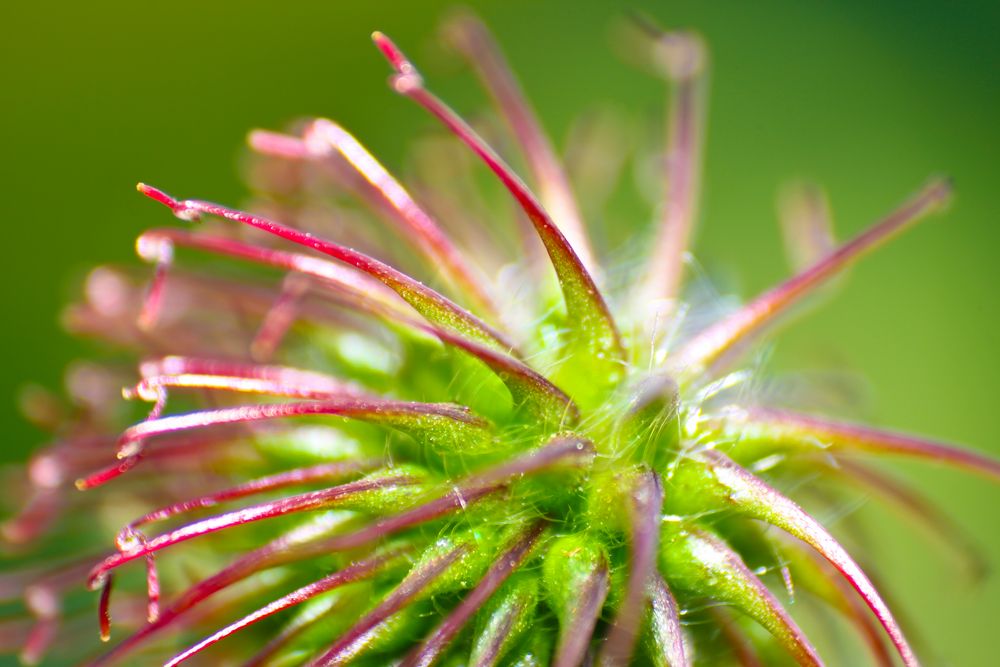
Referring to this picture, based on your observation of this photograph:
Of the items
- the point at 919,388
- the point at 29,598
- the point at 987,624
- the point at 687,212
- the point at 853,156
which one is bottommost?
the point at 29,598

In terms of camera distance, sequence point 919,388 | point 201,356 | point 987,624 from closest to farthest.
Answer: point 201,356 → point 987,624 → point 919,388

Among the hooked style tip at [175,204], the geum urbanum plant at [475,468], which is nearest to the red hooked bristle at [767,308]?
the geum urbanum plant at [475,468]

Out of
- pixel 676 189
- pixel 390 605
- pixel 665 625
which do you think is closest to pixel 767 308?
pixel 676 189

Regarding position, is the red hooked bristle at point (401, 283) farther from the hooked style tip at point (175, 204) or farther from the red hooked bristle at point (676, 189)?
the red hooked bristle at point (676, 189)

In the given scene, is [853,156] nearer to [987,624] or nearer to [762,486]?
[987,624]

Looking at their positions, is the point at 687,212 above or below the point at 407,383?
above

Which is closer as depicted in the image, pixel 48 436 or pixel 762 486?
pixel 762 486

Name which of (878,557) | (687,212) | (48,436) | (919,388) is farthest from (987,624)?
(48,436)

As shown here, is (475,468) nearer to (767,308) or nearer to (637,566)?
(637,566)

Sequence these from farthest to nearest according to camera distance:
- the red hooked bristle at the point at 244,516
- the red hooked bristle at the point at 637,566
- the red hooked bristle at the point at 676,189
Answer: the red hooked bristle at the point at 676,189 < the red hooked bristle at the point at 244,516 < the red hooked bristle at the point at 637,566
